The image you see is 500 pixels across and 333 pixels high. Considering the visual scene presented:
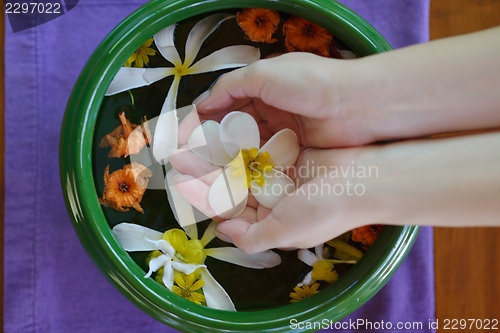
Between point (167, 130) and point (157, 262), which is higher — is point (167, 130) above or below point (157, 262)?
above

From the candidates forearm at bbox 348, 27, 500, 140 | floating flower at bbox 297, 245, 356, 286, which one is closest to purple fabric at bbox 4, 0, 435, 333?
floating flower at bbox 297, 245, 356, 286

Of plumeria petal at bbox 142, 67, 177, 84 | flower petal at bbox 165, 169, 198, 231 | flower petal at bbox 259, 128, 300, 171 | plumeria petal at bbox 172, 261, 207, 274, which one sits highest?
plumeria petal at bbox 142, 67, 177, 84

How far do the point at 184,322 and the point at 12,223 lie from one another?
0.29 meters

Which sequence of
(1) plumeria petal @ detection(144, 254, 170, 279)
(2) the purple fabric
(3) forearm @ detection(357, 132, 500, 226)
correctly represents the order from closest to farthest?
(3) forearm @ detection(357, 132, 500, 226) → (1) plumeria petal @ detection(144, 254, 170, 279) → (2) the purple fabric

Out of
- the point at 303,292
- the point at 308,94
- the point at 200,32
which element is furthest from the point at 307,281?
the point at 200,32

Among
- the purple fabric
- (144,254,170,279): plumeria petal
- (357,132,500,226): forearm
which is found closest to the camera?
(357,132,500,226): forearm

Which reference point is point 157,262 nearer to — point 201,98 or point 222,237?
point 222,237

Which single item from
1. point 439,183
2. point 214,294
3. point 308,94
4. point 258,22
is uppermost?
point 258,22

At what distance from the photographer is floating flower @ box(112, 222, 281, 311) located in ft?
1.60

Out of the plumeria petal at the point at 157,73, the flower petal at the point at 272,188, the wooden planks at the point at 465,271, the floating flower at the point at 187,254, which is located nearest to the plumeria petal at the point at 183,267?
the floating flower at the point at 187,254

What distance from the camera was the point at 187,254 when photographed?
51 cm

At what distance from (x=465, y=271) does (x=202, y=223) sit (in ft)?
1.30

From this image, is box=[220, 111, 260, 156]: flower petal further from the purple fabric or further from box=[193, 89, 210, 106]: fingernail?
the purple fabric

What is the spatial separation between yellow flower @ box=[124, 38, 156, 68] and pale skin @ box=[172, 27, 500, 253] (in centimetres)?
8
